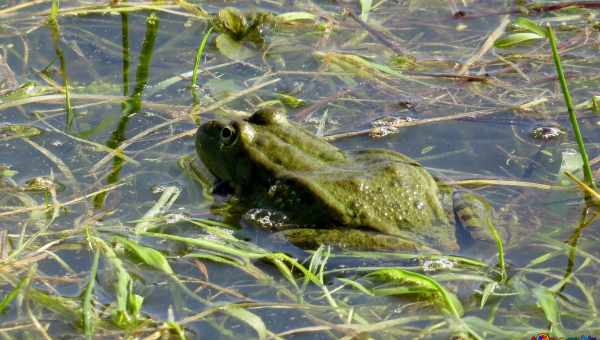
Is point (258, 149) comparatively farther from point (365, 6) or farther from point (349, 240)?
point (365, 6)

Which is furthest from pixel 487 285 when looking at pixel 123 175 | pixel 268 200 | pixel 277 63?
pixel 277 63

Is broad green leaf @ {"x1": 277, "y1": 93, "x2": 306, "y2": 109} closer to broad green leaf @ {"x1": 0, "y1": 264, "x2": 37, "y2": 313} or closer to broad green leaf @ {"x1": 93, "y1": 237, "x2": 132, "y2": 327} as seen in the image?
broad green leaf @ {"x1": 93, "y1": 237, "x2": 132, "y2": 327}

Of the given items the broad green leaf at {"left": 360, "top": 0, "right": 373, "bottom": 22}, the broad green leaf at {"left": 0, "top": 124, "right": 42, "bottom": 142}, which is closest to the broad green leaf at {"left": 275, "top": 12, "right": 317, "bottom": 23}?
the broad green leaf at {"left": 360, "top": 0, "right": 373, "bottom": 22}

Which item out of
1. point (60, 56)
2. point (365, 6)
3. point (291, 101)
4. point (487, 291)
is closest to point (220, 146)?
point (291, 101)

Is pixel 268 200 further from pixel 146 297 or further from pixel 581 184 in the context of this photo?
pixel 581 184

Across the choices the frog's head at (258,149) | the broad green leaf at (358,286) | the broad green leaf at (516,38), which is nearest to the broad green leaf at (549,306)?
the broad green leaf at (358,286)

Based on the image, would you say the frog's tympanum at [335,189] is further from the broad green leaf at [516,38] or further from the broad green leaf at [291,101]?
the broad green leaf at [516,38]
